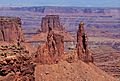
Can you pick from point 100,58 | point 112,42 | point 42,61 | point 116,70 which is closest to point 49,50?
point 42,61

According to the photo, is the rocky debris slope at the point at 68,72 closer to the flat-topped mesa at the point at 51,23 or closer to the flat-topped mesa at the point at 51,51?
the flat-topped mesa at the point at 51,51

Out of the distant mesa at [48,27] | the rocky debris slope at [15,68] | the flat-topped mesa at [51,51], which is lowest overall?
the distant mesa at [48,27]

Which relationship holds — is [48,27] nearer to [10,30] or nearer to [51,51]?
[10,30]

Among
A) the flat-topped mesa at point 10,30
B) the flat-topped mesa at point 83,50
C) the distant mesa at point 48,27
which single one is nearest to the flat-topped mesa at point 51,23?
the distant mesa at point 48,27

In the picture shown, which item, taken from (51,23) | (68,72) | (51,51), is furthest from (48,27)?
(68,72)

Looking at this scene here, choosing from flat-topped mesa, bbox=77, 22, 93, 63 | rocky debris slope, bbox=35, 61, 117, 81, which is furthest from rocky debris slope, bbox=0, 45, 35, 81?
flat-topped mesa, bbox=77, 22, 93, 63

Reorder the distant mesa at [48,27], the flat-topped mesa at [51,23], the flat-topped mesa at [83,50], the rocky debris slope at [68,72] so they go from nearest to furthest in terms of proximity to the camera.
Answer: the rocky debris slope at [68,72], the flat-topped mesa at [83,50], the distant mesa at [48,27], the flat-topped mesa at [51,23]

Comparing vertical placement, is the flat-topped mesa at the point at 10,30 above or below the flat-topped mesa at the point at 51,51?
below

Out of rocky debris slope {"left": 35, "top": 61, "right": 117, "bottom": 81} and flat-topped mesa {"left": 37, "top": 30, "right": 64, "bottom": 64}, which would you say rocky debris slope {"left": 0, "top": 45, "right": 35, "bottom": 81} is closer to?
rocky debris slope {"left": 35, "top": 61, "right": 117, "bottom": 81}

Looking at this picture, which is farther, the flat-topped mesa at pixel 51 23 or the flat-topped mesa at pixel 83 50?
the flat-topped mesa at pixel 51 23
